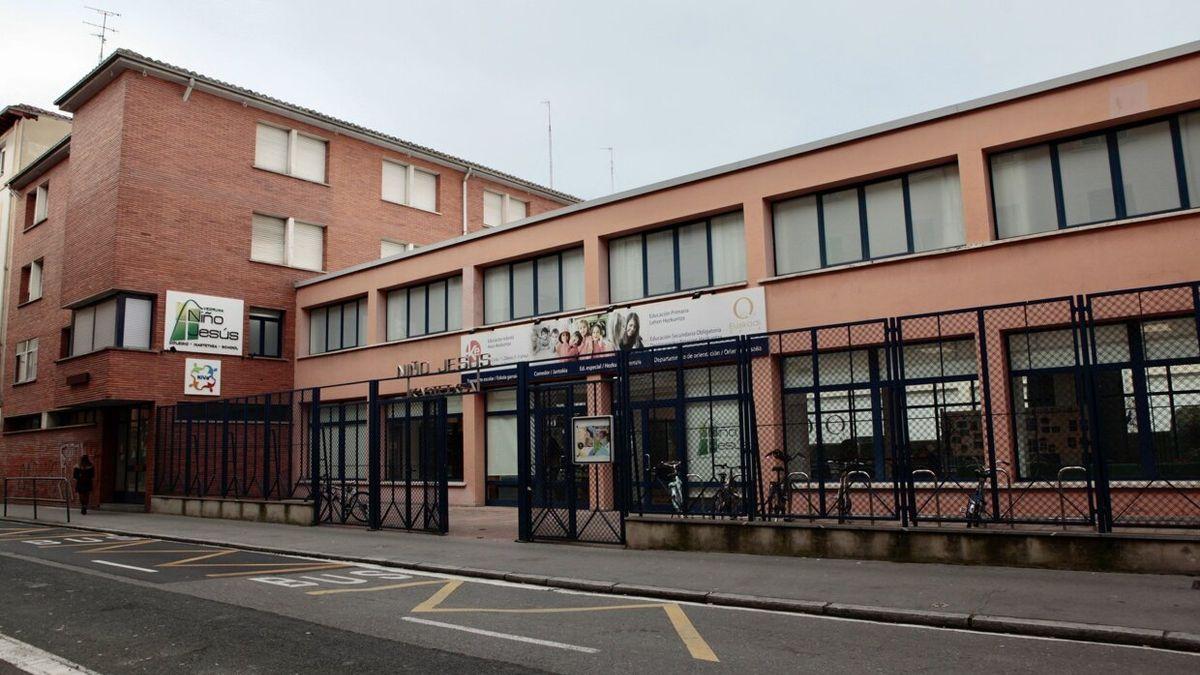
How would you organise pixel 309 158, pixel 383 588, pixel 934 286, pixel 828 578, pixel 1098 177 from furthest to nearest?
1. pixel 309 158
2. pixel 934 286
3. pixel 1098 177
4. pixel 383 588
5. pixel 828 578

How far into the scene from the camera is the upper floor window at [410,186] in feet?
108

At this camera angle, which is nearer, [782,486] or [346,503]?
[782,486]

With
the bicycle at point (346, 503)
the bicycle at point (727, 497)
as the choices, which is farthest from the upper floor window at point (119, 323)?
the bicycle at point (727, 497)

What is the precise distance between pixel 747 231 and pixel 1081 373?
8.68m

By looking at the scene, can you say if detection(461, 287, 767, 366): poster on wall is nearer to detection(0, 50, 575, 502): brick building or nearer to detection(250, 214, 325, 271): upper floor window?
detection(0, 50, 575, 502): brick building

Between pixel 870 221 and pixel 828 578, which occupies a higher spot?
pixel 870 221

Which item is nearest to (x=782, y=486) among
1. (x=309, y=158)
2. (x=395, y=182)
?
(x=309, y=158)

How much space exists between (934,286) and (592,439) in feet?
23.6

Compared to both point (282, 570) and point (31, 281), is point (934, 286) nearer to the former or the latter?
point (282, 570)

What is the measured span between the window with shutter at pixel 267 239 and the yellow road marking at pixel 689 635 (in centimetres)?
2437

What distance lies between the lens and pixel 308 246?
99.3ft

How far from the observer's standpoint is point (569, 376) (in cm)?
2123

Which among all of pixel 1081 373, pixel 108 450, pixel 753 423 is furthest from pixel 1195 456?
pixel 108 450

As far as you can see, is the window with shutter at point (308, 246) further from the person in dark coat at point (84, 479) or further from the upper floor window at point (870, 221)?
the upper floor window at point (870, 221)
